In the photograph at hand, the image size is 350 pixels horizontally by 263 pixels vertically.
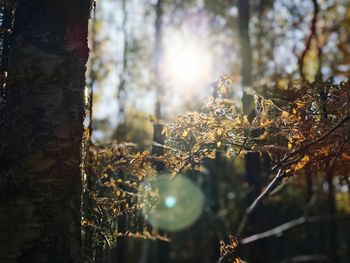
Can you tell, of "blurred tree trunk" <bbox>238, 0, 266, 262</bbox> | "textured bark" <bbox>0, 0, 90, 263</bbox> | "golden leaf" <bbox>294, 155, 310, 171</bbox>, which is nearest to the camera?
"textured bark" <bbox>0, 0, 90, 263</bbox>

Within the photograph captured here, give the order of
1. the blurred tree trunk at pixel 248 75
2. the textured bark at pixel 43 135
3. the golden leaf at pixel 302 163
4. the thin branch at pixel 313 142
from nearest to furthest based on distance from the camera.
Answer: the textured bark at pixel 43 135
the thin branch at pixel 313 142
the golden leaf at pixel 302 163
the blurred tree trunk at pixel 248 75

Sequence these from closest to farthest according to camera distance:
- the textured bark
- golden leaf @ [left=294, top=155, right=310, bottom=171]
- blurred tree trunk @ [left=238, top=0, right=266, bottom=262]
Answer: the textured bark
golden leaf @ [left=294, top=155, right=310, bottom=171]
blurred tree trunk @ [left=238, top=0, right=266, bottom=262]

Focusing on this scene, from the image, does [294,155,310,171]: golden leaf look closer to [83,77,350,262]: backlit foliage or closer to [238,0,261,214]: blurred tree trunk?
[83,77,350,262]: backlit foliage

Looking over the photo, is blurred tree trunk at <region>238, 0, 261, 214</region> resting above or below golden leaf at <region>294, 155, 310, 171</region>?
above

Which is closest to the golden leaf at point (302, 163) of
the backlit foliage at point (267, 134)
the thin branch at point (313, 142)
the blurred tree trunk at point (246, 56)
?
the backlit foliage at point (267, 134)

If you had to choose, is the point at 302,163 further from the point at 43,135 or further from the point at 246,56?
the point at 246,56

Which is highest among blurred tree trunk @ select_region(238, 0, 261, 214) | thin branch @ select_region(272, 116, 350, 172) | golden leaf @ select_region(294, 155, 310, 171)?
blurred tree trunk @ select_region(238, 0, 261, 214)

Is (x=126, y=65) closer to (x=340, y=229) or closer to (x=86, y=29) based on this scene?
(x=86, y=29)

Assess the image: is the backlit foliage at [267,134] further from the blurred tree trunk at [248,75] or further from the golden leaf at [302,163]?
the blurred tree trunk at [248,75]

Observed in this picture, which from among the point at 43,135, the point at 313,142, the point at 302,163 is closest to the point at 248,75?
the point at 302,163

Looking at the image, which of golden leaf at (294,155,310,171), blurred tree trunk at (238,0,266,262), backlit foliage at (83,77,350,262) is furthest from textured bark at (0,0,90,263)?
blurred tree trunk at (238,0,266,262)
